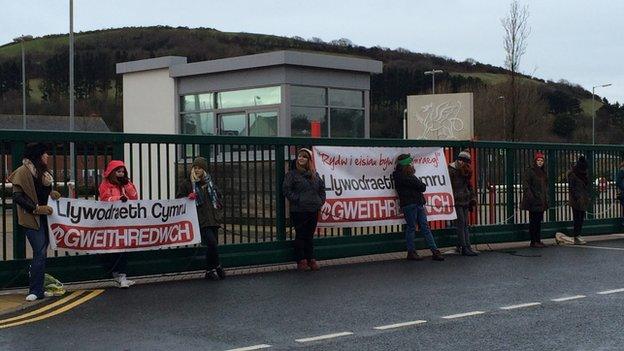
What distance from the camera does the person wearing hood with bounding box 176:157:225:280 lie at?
11.4m

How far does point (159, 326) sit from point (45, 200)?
2925 mm

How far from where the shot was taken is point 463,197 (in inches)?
571

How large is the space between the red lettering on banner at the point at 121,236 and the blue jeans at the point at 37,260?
0.35 m

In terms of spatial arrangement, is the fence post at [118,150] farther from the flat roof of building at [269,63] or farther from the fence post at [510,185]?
the flat roof of building at [269,63]

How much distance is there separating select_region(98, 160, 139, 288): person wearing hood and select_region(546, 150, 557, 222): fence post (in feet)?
30.9

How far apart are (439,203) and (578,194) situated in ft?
11.8

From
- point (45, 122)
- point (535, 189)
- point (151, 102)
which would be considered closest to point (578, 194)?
point (535, 189)

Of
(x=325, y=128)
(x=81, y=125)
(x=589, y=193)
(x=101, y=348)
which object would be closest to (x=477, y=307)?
(x=101, y=348)

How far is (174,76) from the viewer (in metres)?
26.2

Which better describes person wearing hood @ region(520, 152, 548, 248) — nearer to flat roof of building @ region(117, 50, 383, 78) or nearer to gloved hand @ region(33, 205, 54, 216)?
gloved hand @ region(33, 205, 54, 216)

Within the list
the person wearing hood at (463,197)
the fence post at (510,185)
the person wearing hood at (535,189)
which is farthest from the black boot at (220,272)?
the fence post at (510,185)

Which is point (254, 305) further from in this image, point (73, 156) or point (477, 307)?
point (73, 156)

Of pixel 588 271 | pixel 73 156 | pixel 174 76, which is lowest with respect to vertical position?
pixel 588 271

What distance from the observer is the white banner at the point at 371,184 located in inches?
524
